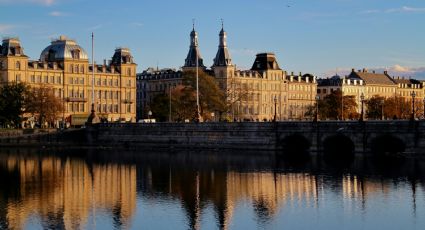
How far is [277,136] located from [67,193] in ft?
156

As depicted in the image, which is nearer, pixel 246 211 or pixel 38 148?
pixel 246 211

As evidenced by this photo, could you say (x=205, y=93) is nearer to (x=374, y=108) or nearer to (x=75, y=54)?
(x=75, y=54)

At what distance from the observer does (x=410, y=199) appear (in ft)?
180

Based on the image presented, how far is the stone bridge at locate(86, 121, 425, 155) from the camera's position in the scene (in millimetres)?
91375

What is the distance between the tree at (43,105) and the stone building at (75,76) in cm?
752

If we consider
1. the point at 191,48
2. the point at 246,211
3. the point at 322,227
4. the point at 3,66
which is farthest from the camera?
the point at 191,48

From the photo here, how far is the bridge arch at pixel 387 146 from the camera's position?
92688 millimetres

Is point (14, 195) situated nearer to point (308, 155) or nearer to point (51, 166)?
point (51, 166)

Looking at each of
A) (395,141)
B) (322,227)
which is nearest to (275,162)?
(395,141)

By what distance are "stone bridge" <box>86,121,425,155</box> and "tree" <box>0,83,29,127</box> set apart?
13.2 meters

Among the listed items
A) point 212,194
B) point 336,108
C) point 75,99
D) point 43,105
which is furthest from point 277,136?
point 336,108

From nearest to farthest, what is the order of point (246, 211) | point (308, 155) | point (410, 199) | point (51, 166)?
point (246, 211)
point (410, 199)
point (51, 166)
point (308, 155)

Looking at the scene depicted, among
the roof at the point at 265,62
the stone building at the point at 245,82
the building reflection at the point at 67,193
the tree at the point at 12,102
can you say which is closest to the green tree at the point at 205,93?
the stone building at the point at 245,82

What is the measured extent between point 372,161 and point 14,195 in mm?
41305
